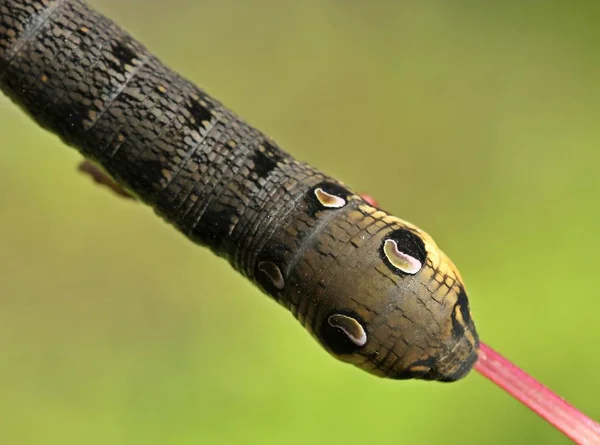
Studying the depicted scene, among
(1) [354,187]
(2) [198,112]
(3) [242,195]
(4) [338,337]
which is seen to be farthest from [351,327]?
(1) [354,187]

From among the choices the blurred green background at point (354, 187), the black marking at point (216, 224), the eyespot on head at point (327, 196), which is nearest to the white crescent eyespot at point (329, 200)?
the eyespot on head at point (327, 196)

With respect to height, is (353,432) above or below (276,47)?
below

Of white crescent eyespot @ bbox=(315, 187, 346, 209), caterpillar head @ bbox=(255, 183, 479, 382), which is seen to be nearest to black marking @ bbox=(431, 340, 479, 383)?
caterpillar head @ bbox=(255, 183, 479, 382)

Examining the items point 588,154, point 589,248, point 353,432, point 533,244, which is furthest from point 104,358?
point 588,154

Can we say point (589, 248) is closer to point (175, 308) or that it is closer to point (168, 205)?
point (175, 308)

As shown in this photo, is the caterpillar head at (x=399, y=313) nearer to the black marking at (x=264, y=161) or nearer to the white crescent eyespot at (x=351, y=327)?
the white crescent eyespot at (x=351, y=327)

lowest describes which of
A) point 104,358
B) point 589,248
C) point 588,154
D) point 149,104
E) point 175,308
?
point 104,358

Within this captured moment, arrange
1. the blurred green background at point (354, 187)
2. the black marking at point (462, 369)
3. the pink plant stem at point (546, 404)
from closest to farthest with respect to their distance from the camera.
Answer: the pink plant stem at point (546, 404) < the black marking at point (462, 369) < the blurred green background at point (354, 187)

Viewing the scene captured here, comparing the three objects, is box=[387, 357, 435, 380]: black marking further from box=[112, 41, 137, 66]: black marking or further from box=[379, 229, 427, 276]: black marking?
box=[112, 41, 137, 66]: black marking
